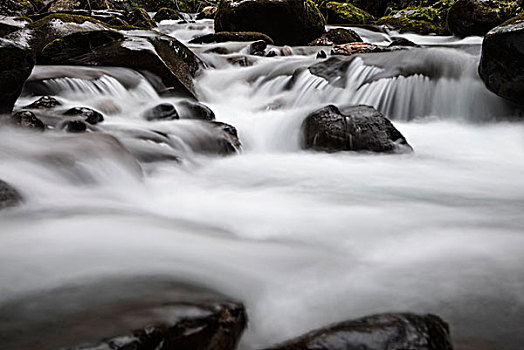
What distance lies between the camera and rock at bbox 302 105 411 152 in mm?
4891

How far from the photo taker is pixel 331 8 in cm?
1752

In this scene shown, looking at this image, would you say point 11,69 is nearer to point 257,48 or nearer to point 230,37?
point 257,48

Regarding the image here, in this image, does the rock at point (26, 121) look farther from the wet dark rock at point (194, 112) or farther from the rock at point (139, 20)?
the rock at point (139, 20)

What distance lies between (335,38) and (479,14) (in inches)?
153

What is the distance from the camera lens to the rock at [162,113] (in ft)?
17.6

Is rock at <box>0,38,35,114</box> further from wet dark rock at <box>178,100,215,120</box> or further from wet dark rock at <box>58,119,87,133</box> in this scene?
wet dark rock at <box>178,100,215,120</box>

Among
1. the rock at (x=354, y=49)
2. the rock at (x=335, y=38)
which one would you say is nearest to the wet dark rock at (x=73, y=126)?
the rock at (x=354, y=49)

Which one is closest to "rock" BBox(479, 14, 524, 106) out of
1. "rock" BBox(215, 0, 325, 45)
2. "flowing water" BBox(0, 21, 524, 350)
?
"flowing water" BBox(0, 21, 524, 350)

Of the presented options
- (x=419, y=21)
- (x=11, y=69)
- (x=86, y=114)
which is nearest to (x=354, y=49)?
(x=86, y=114)

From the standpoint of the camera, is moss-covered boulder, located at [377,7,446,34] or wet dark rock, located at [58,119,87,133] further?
moss-covered boulder, located at [377,7,446,34]

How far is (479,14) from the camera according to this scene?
1174cm

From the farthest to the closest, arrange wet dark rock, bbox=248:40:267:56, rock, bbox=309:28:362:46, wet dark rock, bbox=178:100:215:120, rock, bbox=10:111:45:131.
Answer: rock, bbox=309:28:362:46, wet dark rock, bbox=248:40:267:56, wet dark rock, bbox=178:100:215:120, rock, bbox=10:111:45:131

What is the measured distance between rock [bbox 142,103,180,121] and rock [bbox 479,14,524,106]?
14.0ft

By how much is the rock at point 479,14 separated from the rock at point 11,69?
11.5 m
